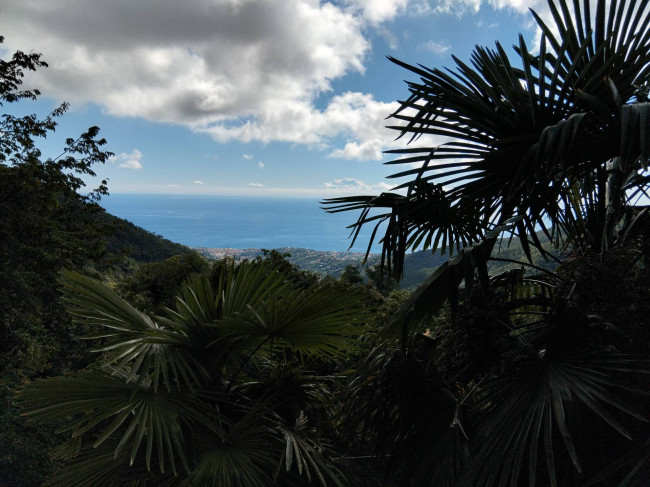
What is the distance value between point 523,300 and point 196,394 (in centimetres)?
203

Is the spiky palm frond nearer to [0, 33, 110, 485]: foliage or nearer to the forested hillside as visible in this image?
the forested hillside

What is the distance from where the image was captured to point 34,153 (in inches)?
307

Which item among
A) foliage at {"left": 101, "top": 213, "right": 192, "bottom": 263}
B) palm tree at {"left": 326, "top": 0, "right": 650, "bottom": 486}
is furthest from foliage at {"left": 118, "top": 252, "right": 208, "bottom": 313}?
foliage at {"left": 101, "top": 213, "right": 192, "bottom": 263}

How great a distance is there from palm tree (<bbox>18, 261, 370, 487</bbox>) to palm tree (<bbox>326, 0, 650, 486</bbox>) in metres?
0.43

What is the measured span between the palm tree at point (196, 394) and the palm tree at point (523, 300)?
43 centimetres

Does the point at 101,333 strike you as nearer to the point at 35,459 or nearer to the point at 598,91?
the point at 598,91

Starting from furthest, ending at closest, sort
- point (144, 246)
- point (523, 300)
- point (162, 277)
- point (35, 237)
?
point (144, 246)
point (162, 277)
point (35, 237)
point (523, 300)

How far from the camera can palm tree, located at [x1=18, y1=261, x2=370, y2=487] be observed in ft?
5.70

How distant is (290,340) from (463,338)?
99cm

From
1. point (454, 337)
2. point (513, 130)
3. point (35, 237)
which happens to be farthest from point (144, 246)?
point (513, 130)

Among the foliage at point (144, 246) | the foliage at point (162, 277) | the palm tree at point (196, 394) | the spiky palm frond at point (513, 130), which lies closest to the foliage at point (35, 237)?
the foliage at point (162, 277)

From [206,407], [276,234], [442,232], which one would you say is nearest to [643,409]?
[442,232]

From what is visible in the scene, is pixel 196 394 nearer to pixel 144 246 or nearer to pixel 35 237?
pixel 35 237

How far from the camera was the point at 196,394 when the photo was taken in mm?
2018
